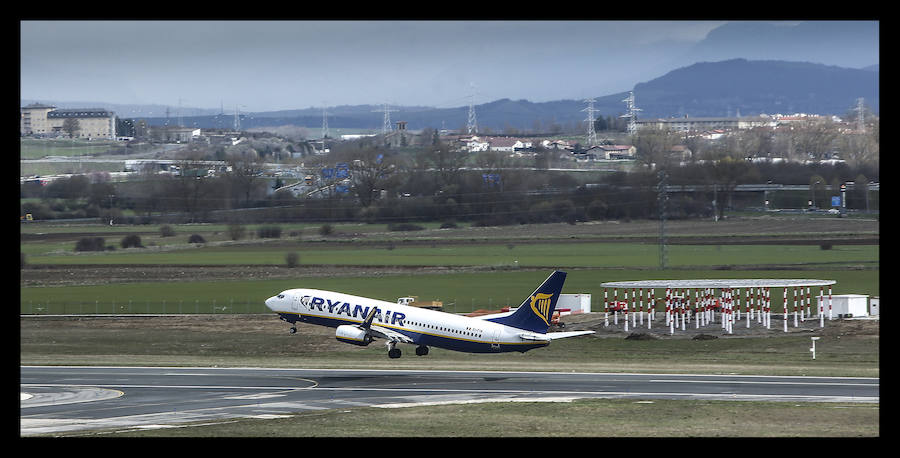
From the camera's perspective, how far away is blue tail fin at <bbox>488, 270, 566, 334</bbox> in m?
63.6

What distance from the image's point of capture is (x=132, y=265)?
418 ft

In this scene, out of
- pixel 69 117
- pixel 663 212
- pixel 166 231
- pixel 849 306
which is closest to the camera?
pixel 849 306

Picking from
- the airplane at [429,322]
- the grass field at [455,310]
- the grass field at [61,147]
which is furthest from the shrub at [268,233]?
the airplane at [429,322]

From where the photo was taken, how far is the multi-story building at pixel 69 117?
182 meters

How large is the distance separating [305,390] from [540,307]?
16182mm

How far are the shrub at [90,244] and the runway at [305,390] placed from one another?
7292 centimetres

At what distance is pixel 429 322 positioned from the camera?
6738 cm

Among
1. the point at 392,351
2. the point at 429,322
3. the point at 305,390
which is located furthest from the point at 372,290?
the point at 305,390

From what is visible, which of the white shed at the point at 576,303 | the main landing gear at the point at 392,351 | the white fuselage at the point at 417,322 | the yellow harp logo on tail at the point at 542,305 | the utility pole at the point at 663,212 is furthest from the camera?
the utility pole at the point at 663,212

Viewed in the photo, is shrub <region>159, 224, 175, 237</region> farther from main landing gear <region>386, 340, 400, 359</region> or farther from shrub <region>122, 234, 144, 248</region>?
main landing gear <region>386, 340, 400, 359</region>

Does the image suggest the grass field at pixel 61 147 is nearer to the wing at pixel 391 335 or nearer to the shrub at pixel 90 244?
A: the shrub at pixel 90 244

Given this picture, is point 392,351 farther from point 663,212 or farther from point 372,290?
point 663,212

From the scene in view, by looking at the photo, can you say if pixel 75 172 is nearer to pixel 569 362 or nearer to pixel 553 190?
pixel 553 190

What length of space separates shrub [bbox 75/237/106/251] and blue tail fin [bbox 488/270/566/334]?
86.3 m
